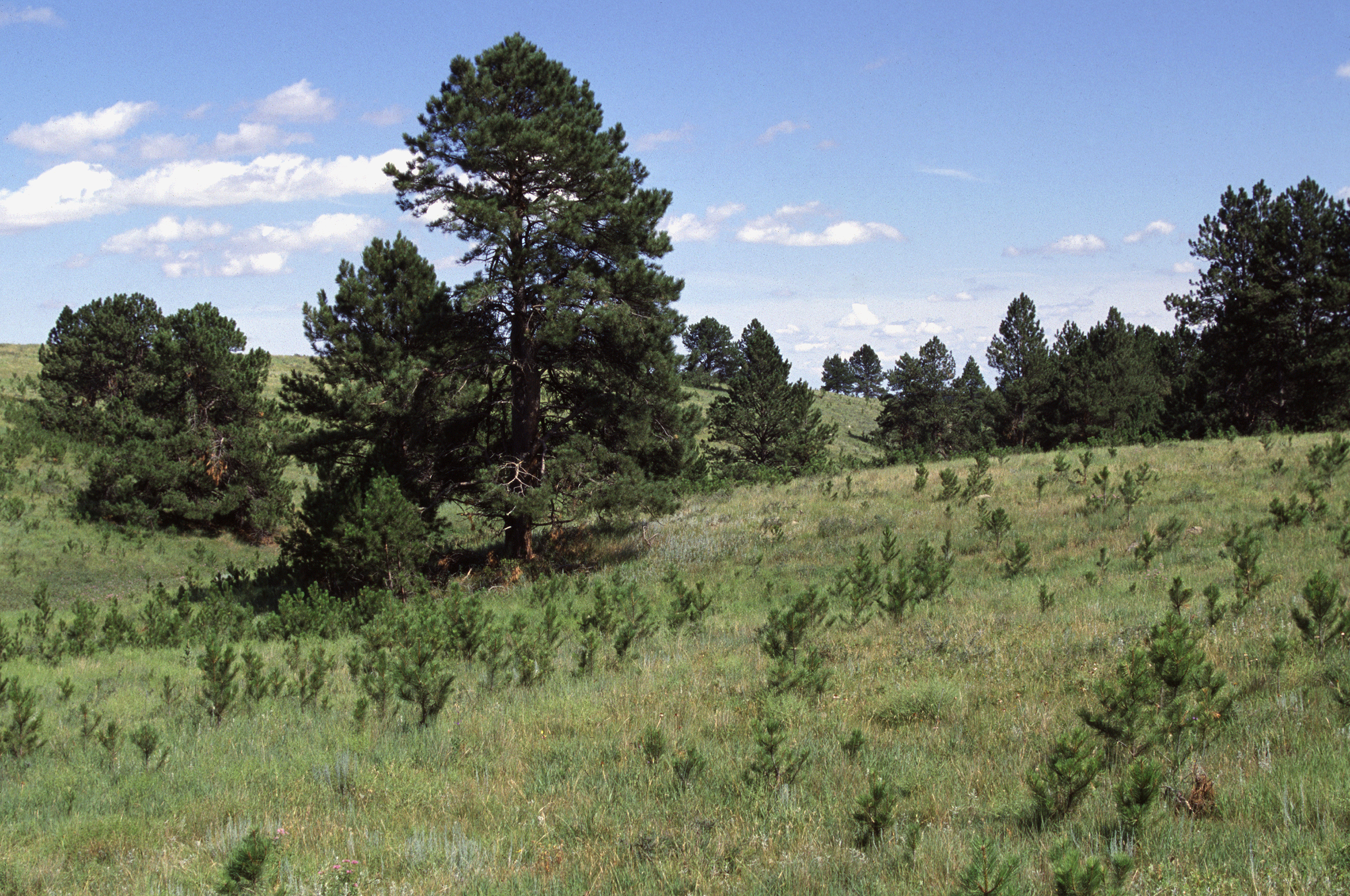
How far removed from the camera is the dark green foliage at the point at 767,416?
37969 mm

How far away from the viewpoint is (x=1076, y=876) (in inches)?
105

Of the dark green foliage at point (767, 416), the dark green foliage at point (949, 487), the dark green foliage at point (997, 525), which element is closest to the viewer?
the dark green foliage at point (997, 525)

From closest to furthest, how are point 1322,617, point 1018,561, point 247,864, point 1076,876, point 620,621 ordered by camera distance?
point 1076,876, point 247,864, point 1322,617, point 620,621, point 1018,561

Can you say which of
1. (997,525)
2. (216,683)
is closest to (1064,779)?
(216,683)

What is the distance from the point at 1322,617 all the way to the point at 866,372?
10648 centimetres

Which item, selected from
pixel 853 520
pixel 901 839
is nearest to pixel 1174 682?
pixel 901 839

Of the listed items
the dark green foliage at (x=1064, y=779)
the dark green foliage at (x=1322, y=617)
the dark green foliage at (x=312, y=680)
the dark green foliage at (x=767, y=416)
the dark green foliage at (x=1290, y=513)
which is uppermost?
the dark green foliage at (x=767, y=416)

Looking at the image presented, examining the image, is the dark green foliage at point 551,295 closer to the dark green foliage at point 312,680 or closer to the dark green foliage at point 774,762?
the dark green foliage at point 312,680

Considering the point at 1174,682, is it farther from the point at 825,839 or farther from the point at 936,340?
the point at 936,340

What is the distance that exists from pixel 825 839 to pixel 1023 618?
5299mm

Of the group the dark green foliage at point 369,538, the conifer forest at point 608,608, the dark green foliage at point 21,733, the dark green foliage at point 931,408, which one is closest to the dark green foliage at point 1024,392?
the dark green foliage at point 931,408

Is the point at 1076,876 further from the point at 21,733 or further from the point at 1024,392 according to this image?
the point at 1024,392

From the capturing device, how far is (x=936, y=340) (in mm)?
51031

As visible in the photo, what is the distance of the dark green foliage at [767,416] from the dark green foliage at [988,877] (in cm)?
3428
